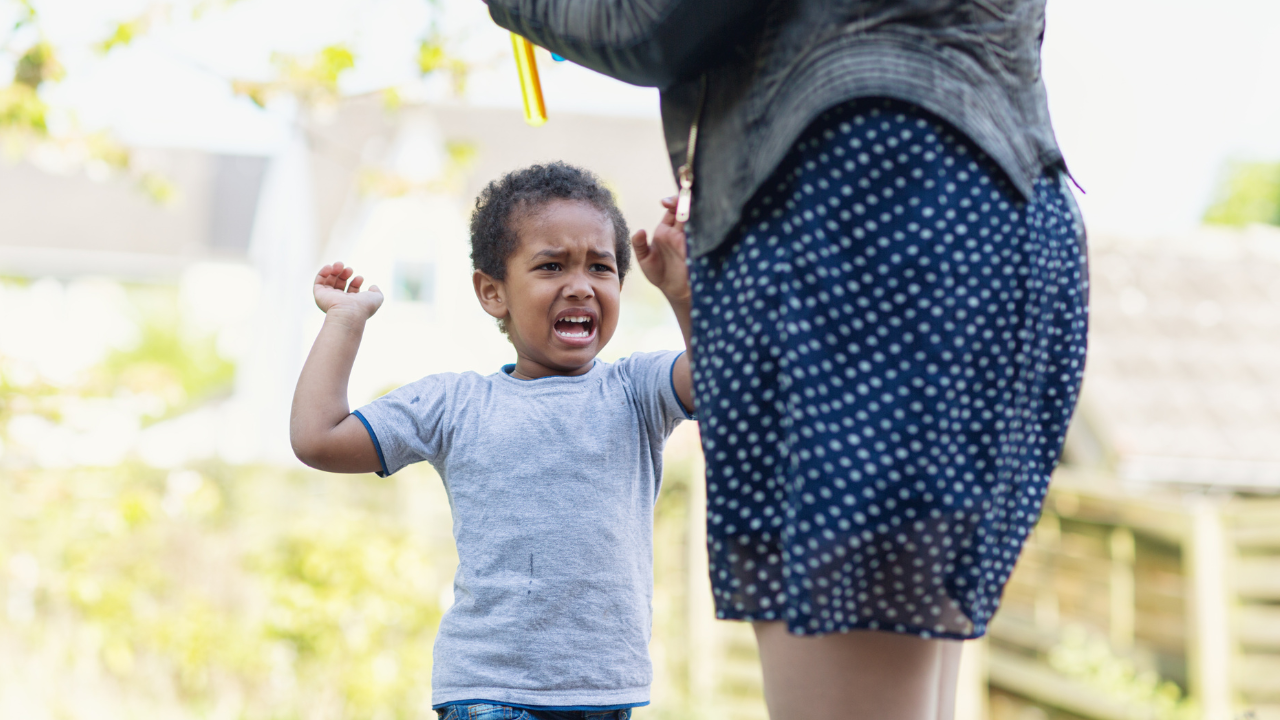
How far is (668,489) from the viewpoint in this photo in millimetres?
5715

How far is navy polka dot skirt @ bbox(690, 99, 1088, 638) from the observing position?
104cm

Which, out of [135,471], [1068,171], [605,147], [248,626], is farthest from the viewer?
[605,147]

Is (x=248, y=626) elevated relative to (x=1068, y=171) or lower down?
lower down

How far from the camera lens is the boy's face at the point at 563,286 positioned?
158 cm

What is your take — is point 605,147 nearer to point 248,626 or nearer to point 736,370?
point 248,626

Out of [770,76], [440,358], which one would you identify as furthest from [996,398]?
[440,358]

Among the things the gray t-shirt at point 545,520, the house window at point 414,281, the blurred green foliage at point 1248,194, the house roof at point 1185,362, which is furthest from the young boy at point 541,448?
the blurred green foliage at point 1248,194

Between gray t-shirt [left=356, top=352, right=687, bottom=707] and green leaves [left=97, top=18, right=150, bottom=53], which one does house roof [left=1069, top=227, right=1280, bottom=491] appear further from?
green leaves [left=97, top=18, right=150, bottom=53]

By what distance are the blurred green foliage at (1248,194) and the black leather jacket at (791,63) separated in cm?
3183

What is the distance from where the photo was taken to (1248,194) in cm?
2983

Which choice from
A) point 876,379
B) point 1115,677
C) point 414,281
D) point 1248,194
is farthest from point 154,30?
point 1248,194

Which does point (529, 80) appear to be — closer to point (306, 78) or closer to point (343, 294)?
point (343, 294)

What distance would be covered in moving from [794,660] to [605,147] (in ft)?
52.3

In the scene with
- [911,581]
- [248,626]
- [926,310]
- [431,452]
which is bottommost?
[248,626]
